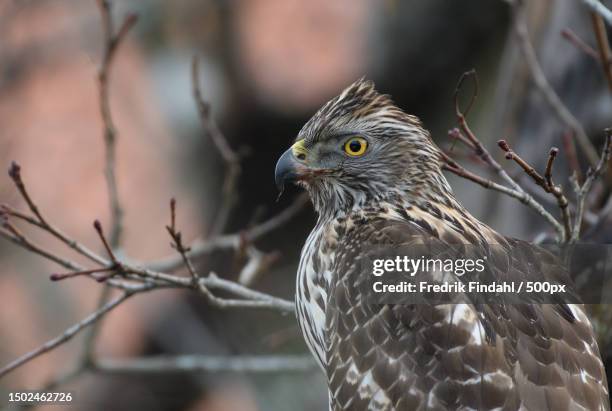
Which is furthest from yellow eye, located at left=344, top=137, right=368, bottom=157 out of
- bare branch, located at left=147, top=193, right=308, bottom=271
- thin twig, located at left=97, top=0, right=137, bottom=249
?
thin twig, located at left=97, top=0, right=137, bottom=249

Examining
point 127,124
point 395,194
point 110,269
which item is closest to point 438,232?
point 395,194

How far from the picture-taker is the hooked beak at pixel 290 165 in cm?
471

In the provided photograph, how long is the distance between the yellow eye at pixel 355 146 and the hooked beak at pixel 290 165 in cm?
24

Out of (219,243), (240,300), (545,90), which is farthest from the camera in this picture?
(219,243)

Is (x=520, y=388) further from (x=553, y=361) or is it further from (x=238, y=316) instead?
(x=238, y=316)

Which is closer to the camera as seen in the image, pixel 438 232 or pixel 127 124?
pixel 438 232

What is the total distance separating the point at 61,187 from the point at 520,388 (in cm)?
721

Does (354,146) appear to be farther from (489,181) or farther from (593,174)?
(593,174)

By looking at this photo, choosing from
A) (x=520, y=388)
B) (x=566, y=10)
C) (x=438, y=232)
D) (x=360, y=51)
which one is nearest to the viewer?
(x=520, y=388)

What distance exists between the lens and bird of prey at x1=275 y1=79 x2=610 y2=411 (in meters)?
3.85

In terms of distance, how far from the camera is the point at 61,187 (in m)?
9.95

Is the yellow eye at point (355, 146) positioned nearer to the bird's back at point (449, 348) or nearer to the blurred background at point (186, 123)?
the bird's back at point (449, 348)

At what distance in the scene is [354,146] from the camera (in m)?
4.91

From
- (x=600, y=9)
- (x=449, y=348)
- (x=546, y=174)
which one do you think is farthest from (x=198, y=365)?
(x=600, y=9)
